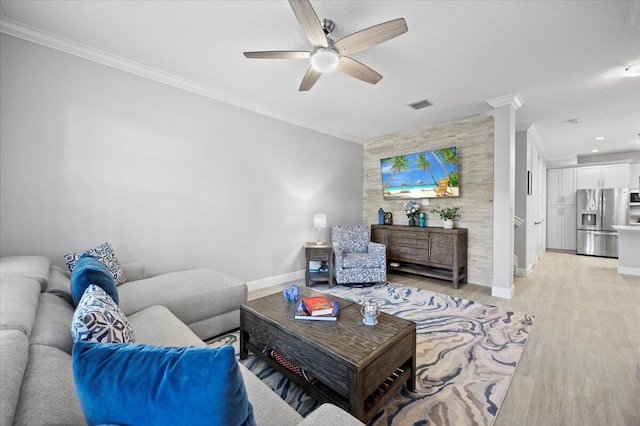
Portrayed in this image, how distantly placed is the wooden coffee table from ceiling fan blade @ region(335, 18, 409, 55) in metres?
1.97

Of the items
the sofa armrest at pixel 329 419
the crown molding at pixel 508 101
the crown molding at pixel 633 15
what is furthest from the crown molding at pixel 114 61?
the crown molding at pixel 633 15

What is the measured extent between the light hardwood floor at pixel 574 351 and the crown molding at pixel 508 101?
2569mm

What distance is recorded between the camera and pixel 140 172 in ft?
9.29

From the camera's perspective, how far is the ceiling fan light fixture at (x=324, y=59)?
212cm

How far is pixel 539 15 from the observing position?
6.54 ft

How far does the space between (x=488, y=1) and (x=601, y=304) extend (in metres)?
3.79

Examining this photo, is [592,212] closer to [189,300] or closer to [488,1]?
[488,1]

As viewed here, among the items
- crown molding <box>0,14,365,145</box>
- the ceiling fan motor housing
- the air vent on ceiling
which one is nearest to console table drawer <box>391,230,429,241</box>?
the air vent on ceiling

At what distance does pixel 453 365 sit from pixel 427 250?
8.08ft

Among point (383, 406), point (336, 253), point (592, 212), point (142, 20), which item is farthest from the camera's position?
point (592, 212)

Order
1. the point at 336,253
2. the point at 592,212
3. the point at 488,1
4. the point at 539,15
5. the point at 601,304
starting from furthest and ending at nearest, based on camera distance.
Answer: the point at 592,212, the point at 336,253, the point at 601,304, the point at 539,15, the point at 488,1

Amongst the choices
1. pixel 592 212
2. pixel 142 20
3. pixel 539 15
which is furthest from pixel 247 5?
pixel 592 212

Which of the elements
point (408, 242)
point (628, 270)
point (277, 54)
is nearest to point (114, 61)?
point (277, 54)

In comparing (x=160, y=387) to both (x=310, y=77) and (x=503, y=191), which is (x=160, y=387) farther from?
(x=503, y=191)
